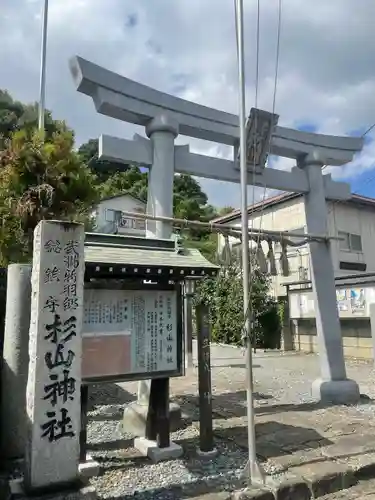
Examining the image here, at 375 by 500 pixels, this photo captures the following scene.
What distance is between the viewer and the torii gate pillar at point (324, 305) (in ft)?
28.6

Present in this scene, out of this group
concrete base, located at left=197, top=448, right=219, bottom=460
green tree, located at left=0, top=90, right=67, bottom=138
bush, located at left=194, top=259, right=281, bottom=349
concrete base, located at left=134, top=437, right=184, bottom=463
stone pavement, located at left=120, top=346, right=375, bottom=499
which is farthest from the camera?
green tree, located at left=0, top=90, right=67, bottom=138

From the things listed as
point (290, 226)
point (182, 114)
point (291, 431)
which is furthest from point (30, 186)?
point (290, 226)

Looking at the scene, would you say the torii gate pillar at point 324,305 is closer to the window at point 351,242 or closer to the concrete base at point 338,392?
the concrete base at point 338,392

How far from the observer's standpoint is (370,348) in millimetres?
15523

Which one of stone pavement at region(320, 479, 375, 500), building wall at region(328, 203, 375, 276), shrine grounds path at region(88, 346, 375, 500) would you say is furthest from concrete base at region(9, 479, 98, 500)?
building wall at region(328, 203, 375, 276)

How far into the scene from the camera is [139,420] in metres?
6.58

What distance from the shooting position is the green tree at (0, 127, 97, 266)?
25.7 feet

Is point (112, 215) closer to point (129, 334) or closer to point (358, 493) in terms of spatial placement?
point (129, 334)

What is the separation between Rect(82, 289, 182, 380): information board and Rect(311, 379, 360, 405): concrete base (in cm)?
429

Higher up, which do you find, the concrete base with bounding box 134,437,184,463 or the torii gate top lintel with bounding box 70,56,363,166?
the torii gate top lintel with bounding box 70,56,363,166

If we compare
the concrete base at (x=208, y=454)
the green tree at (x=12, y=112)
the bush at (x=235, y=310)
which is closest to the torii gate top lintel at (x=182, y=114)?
the concrete base at (x=208, y=454)

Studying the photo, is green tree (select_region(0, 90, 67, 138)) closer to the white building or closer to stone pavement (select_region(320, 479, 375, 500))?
the white building

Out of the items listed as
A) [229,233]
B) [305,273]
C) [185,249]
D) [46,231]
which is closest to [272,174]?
[229,233]

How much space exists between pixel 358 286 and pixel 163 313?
12.4 m
